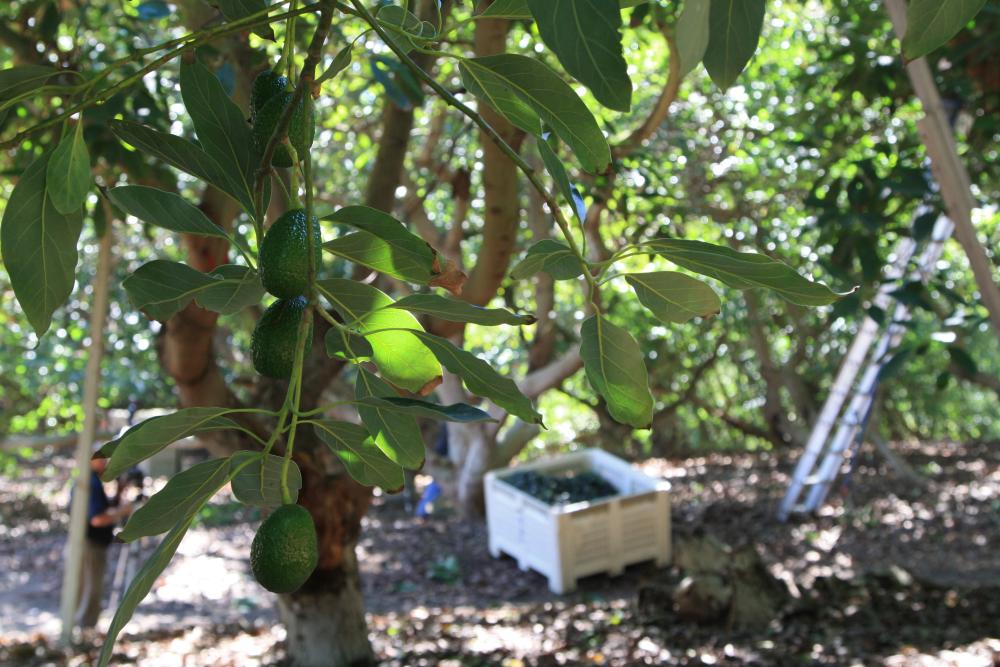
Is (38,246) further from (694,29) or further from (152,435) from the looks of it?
(694,29)

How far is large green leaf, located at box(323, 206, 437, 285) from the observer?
74 cm

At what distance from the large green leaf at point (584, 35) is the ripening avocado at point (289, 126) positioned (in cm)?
22

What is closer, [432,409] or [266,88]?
[432,409]

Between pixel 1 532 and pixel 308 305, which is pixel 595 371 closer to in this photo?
pixel 308 305

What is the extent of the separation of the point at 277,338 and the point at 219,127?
18 cm

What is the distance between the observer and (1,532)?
324 inches

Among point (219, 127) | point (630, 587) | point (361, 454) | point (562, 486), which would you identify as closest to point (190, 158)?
point (219, 127)

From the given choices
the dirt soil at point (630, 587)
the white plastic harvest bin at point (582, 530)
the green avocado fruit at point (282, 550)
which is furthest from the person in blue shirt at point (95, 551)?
the green avocado fruit at point (282, 550)

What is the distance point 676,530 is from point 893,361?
331 centimetres

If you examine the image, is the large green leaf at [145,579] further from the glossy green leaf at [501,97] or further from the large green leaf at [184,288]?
the glossy green leaf at [501,97]

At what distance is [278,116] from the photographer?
0.73 metres

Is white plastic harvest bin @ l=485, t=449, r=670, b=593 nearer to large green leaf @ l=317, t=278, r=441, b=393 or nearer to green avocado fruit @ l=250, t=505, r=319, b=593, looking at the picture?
large green leaf @ l=317, t=278, r=441, b=393

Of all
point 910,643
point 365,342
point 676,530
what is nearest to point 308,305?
point 365,342

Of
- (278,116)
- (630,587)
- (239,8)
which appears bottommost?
(630,587)
